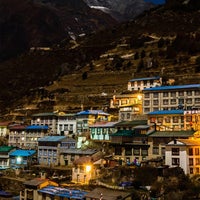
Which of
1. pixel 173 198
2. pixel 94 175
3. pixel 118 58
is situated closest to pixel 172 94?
pixel 94 175

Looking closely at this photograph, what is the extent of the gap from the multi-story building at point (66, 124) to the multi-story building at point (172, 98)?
1484 centimetres

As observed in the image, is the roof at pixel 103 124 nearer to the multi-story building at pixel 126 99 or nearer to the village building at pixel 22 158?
the multi-story building at pixel 126 99

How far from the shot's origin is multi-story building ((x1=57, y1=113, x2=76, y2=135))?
82312 millimetres

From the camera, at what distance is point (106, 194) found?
49.2m

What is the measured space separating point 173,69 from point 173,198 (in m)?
58.1

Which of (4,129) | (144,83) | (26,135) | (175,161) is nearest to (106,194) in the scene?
(175,161)

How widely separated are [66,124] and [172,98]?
22902 mm

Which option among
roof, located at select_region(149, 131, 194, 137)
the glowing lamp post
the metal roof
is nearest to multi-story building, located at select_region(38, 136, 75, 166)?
the metal roof

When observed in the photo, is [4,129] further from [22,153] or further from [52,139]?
[52,139]

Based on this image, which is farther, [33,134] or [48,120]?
[48,120]

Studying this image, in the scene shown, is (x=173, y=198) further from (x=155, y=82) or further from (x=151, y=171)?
(x=155, y=82)

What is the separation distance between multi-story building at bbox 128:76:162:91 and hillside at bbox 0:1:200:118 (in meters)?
2.92

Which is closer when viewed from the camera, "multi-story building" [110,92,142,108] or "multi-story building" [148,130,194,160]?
"multi-story building" [148,130,194,160]

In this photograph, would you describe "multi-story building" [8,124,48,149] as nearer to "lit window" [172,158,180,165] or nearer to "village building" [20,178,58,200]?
"village building" [20,178,58,200]
